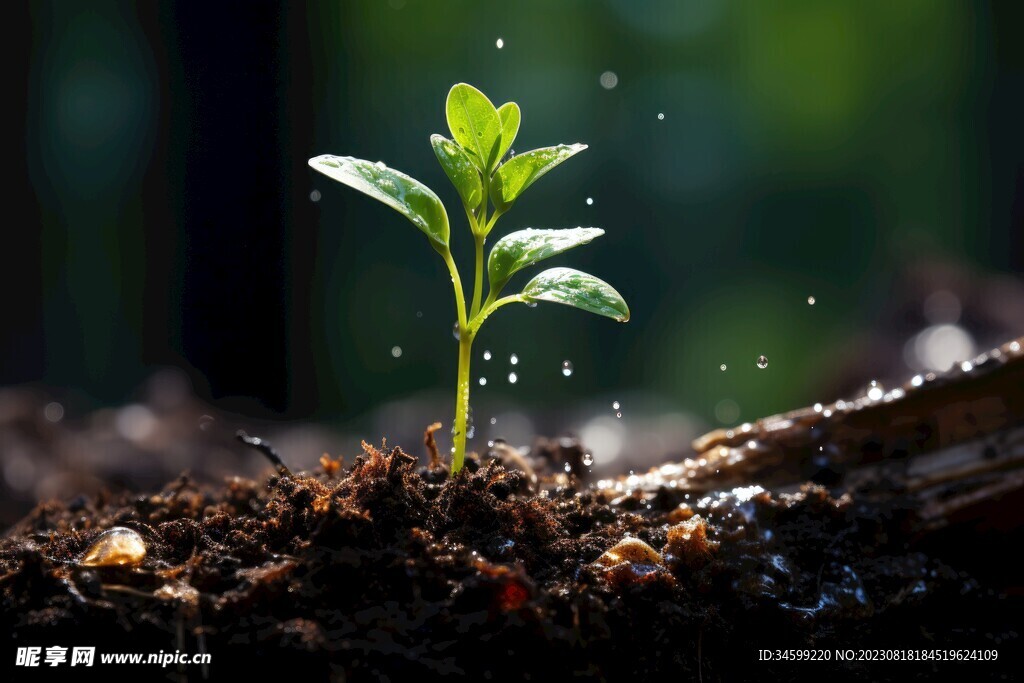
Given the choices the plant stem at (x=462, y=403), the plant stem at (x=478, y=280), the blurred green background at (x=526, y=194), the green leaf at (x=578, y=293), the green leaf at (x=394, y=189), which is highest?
the blurred green background at (x=526, y=194)

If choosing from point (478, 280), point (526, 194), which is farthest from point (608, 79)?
point (478, 280)

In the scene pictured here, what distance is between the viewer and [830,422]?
4.54ft

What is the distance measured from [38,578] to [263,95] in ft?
10.3

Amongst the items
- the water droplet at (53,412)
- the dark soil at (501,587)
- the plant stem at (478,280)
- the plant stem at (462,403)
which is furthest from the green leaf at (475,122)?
the water droplet at (53,412)

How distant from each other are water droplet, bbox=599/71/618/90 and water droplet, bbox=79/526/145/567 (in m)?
3.22

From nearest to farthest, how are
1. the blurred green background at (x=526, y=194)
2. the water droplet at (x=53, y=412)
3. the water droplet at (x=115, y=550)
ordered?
the water droplet at (x=115, y=550) → the water droplet at (x=53, y=412) → the blurred green background at (x=526, y=194)

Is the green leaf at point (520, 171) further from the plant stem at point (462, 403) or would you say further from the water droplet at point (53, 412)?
the water droplet at point (53, 412)

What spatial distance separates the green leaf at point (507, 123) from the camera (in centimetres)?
108

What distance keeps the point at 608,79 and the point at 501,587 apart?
128 inches

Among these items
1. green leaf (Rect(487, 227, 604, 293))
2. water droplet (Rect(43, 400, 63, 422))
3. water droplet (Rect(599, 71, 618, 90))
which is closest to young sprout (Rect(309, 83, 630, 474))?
green leaf (Rect(487, 227, 604, 293))

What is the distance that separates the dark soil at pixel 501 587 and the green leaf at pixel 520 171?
1.42ft

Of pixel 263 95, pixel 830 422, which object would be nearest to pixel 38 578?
pixel 830 422

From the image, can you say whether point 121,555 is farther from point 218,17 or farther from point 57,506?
point 218,17

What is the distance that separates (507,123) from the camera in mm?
1089
